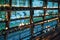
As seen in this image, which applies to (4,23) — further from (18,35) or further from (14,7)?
(18,35)

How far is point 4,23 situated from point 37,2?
3.93 ft

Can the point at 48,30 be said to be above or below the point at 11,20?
below

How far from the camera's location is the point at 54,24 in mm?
4379

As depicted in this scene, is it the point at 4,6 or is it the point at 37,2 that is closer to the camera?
the point at 4,6

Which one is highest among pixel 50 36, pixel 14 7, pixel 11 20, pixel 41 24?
pixel 14 7

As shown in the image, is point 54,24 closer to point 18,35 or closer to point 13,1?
point 18,35

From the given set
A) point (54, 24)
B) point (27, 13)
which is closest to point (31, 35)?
point (27, 13)

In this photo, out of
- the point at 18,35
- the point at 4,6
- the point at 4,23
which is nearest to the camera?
the point at 4,6

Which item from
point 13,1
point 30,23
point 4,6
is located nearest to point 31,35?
point 30,23

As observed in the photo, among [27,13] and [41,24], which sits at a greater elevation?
[27,13]

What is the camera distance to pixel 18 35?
2715mm

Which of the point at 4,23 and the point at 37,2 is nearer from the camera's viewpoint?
the point at 4,23

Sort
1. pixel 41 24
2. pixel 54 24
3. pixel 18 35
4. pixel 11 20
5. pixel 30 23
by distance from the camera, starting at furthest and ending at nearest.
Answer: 1. pixel 54 24
2. pixel 41 24
3. pixel 30 23
4. pixel 18 35
5. pixel 11 20

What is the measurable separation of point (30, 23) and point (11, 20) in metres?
0.66
